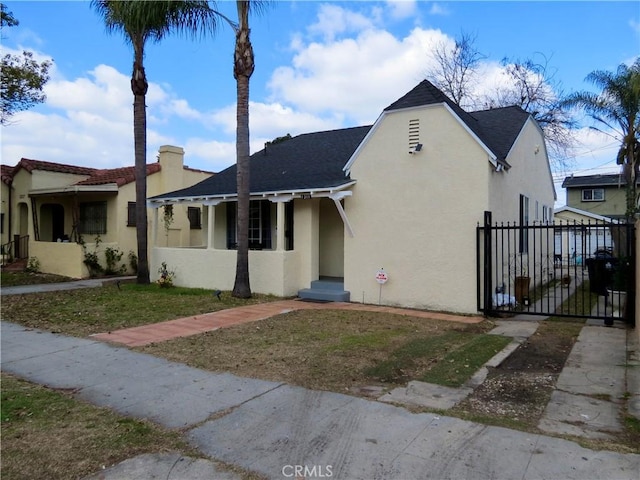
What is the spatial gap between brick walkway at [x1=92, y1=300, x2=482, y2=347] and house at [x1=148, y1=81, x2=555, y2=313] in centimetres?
59

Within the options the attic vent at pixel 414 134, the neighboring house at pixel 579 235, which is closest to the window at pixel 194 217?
the attic vent at pixel 414 134

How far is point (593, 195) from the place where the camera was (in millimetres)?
35938

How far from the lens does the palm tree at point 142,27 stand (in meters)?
11.6

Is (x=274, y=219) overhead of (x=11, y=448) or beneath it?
overhead

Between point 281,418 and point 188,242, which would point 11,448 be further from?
point 188,242

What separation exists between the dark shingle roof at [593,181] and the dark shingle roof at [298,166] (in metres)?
28.0

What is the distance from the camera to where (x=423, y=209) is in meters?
10.3

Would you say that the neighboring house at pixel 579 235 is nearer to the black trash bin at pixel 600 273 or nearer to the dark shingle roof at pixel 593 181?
the black trash bin at pixel 600 273

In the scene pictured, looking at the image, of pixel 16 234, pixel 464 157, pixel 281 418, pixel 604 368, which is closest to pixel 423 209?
pixel 464 157

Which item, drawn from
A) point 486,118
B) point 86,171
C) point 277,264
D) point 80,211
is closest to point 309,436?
point 277,264

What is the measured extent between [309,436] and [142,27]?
505 inches

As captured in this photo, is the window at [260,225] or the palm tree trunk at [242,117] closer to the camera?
the palm tree trunk at [242,117]

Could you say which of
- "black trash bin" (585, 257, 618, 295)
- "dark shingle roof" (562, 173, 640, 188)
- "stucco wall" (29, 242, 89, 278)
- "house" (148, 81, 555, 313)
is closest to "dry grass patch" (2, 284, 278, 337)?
"house" (148, 81, 555, 313)

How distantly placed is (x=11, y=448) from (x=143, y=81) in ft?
40.4
